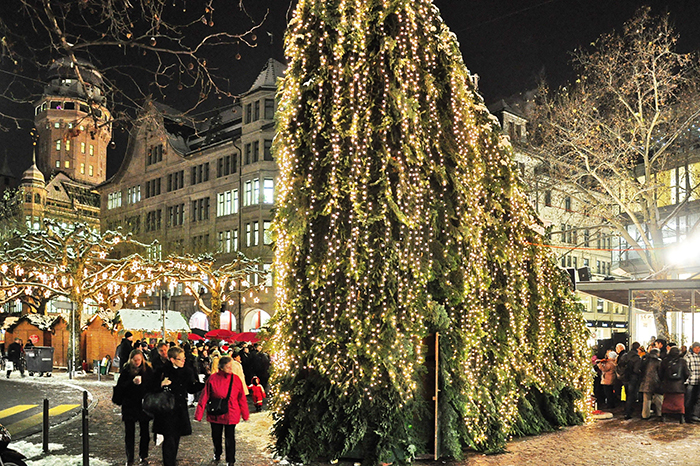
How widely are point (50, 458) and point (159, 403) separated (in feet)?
8.84

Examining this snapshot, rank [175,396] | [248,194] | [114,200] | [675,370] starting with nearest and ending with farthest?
[175,396] < [675,370] < [248,194] < [114,200]

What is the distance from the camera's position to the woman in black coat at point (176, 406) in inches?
392

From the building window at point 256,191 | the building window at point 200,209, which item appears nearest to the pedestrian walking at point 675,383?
the building window at point 256,191

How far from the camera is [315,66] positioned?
12.4 m

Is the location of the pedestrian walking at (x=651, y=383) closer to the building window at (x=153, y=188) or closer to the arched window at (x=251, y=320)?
the arched window at (x=251, y=320)

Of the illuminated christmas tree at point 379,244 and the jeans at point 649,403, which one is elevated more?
the illuminated christmas tree at point 379,244

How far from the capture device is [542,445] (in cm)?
1307

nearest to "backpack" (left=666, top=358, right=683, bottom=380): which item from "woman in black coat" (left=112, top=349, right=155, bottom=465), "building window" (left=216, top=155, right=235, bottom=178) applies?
"woman in black coat" (left=112, top=349, right=155, bottom=465)

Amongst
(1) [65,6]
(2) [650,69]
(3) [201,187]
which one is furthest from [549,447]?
(3) [201,187]

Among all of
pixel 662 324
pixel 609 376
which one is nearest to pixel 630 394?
pixel 609 376

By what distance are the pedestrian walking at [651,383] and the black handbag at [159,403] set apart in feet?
40.0

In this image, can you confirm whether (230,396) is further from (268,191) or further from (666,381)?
(268,191)

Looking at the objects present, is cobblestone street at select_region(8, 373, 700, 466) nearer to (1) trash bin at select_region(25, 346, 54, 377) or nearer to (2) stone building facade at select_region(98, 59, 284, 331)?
(1) trash bin at select_region(25, 346, 54, 377)

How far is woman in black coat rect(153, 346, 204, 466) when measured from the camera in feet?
32.7
